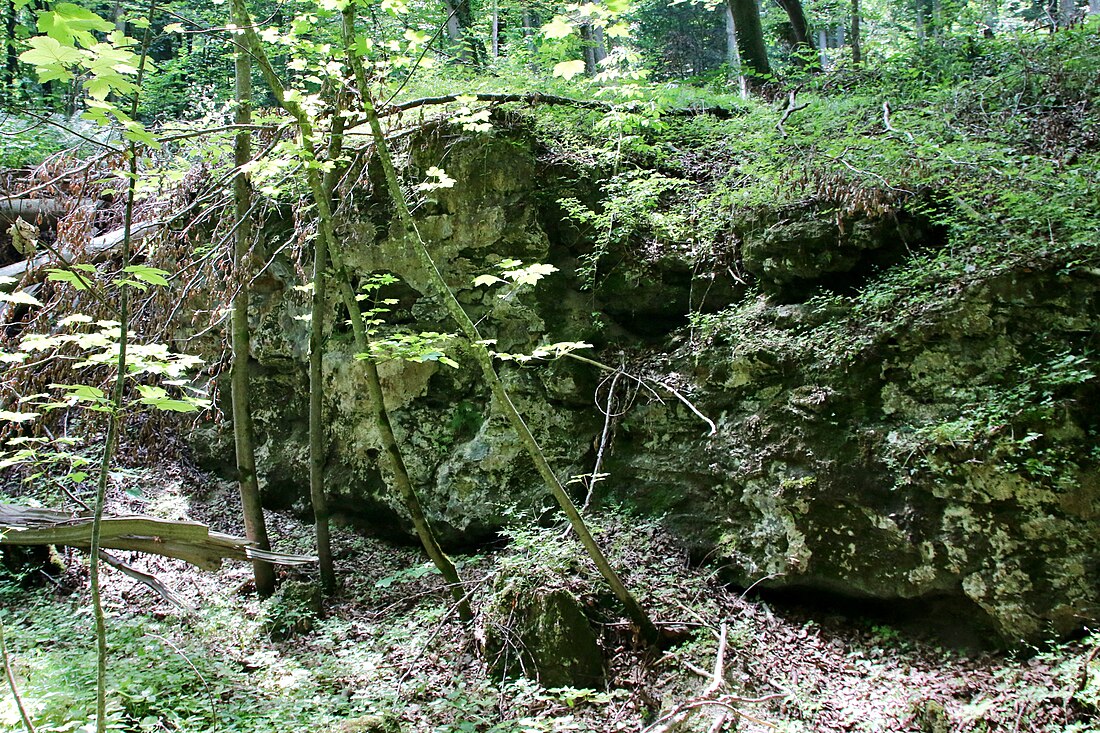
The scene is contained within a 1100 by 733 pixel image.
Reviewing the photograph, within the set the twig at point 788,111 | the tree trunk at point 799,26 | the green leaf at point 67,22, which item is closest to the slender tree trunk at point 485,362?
the green leaf at point 67,22

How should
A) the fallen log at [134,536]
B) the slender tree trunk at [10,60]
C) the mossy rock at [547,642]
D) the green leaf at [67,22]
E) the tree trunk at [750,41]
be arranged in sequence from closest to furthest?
the green leaf at [67,22], the mossy rock at [547,642], the fallen log at [134,536], the tree trunk at [750,41], the slender tree trunk at [10,60]

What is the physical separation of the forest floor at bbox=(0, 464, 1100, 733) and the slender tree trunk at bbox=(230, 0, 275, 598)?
51 centimetres

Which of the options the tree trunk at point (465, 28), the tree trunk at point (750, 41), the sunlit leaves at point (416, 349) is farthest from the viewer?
the tree trunk at point (465, 28)

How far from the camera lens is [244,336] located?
5773 mm

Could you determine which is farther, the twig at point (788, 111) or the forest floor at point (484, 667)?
the twig at point (788, 111)

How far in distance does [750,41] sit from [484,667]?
349 inches

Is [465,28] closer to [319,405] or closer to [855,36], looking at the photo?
[855,36]

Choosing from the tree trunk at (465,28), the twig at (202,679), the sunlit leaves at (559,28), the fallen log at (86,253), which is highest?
the tree trunk at (465,28)

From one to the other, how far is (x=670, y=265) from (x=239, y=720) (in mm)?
5129

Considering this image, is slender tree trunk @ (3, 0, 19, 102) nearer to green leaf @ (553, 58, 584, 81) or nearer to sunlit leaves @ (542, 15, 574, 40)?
green leaf @ (553, 58, 584, 81)

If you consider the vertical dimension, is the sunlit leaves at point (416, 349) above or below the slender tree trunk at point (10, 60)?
below

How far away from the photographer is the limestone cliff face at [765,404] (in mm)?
4441

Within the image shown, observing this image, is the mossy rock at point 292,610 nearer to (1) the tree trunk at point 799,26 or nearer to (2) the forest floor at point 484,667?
(2) the forest floor at point 484,667

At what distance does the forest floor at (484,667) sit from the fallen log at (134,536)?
0.45 metres
